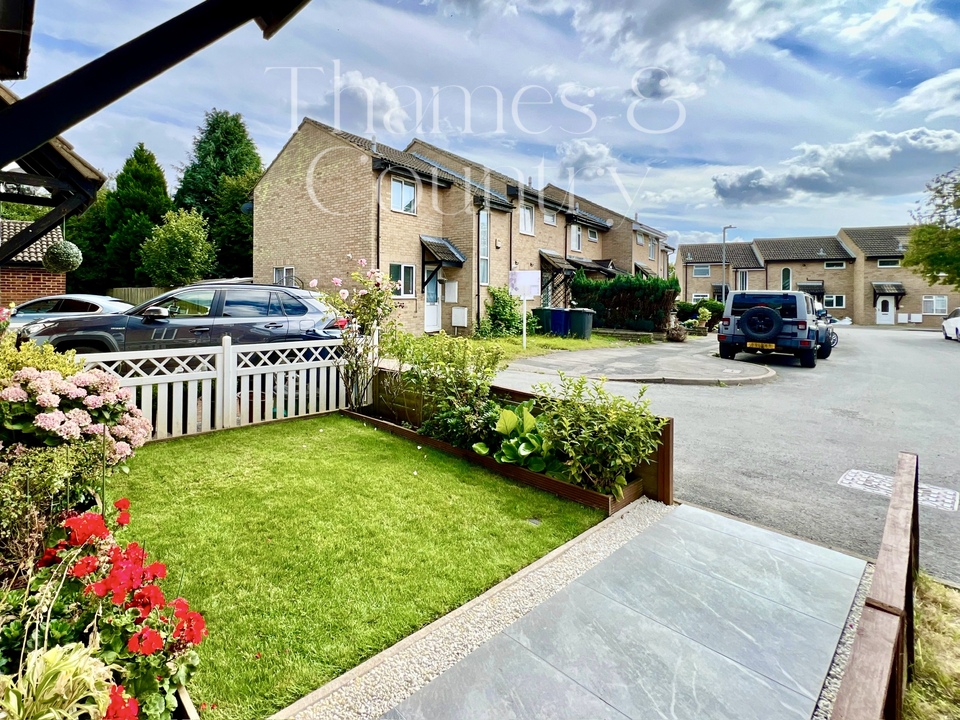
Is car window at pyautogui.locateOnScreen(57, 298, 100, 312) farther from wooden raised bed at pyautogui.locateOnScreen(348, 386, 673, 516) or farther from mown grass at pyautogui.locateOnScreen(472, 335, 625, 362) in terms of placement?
wooden raised bed at pyautogui.locateOnScreen(348, 386, 673, 516)

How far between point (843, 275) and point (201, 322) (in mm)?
52998

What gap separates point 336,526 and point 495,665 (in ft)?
5.41

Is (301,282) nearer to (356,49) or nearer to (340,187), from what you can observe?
(340,187)

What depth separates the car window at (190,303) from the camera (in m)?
7.91

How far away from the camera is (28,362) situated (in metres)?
3.65

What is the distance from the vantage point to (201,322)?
25.6 ft

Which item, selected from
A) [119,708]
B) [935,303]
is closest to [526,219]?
[119,708]

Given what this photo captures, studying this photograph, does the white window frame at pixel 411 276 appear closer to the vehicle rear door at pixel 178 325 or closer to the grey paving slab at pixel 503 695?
the vehicle rear door at pixel 178 325

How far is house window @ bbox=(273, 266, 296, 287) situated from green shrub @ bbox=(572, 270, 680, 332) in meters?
13.2

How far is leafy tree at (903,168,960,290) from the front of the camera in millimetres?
27016

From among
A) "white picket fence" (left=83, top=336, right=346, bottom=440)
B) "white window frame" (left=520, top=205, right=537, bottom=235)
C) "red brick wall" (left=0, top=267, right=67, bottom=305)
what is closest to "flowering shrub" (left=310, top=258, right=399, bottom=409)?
"white picket fence" (left=83, top=336, right=346, bottom=440)

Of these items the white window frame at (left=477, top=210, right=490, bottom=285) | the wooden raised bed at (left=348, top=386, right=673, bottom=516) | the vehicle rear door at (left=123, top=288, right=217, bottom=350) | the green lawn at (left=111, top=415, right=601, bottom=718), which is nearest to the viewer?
the green lawn at (left=111, top=415, right=601, bottom=718)

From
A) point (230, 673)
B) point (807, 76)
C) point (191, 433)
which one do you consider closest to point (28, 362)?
point (191, 433)

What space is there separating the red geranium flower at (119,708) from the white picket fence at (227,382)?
14.6ft
